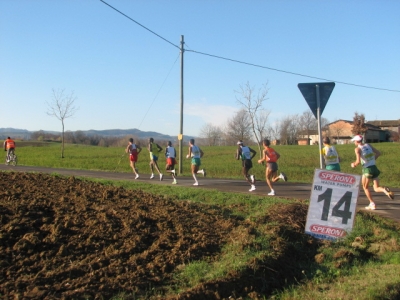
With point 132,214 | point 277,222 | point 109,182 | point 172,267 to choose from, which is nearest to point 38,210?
point 132,214

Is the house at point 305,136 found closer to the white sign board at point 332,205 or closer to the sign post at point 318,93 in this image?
the sign post at point 318,93

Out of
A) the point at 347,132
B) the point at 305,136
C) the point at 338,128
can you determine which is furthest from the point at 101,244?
the point at 347,132

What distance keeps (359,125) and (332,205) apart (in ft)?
248

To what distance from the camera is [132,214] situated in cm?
766

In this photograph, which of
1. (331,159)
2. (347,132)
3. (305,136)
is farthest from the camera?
(347,132)

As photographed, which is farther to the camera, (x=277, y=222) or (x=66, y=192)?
(x=66, y=192)

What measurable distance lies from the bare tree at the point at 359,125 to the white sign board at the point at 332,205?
69720mm

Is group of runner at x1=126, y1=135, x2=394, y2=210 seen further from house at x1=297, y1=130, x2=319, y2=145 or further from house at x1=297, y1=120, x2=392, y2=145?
house at x1=297, y1=130, x2=319, y2=145

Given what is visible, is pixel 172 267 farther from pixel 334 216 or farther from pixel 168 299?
pixel 334 216

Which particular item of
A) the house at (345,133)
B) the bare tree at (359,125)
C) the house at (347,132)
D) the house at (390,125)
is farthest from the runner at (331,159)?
the house at (390,125)

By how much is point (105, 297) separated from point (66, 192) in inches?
183

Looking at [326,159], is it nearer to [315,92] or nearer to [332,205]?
[315,92]

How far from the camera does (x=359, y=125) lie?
78.8 metres

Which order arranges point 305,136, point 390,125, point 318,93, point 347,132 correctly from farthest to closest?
A: point 390,125, point 347,132, point 305,136, point 318,93
